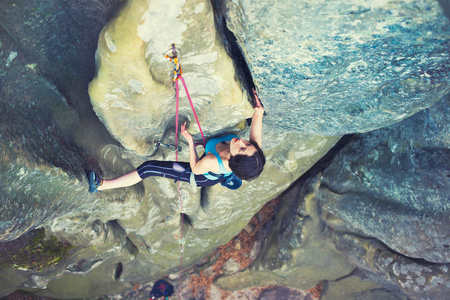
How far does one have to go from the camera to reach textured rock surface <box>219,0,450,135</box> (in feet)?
6.77

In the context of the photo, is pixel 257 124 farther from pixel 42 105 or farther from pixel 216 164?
pixel 42 105

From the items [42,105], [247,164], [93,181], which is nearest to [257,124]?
[247,164]

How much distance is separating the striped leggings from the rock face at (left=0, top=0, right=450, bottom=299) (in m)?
0.27

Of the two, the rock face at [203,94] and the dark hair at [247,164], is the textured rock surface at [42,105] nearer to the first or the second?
the rock face at [203,94]

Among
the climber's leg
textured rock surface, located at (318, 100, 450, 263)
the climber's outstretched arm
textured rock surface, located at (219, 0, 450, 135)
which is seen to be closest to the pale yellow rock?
the climber's outstretched arm

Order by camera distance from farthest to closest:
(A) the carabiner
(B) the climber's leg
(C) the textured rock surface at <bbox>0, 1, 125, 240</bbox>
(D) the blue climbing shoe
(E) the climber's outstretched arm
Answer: (A) the carabiner → (B) the climber's leg → (D) the blue climbing shoe → (E) the climber's outstretched arm → (C) the textured rock surface at <bbox>0, 1, 125, 240</bbox>

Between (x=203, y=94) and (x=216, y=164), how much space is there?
91 centimetres

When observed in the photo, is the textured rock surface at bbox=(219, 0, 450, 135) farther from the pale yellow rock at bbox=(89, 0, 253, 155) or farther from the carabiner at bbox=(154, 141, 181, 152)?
the carabiner at bbox=(154, 141, 181, 152)

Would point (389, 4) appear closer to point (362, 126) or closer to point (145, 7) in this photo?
point (145, 7)

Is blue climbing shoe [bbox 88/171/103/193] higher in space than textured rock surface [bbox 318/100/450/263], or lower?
higher

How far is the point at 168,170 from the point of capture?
4090 mm

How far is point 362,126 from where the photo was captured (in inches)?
148

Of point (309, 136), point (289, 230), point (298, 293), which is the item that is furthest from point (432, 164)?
point (298, 293)

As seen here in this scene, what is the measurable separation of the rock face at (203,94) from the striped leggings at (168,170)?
0.27 metres
